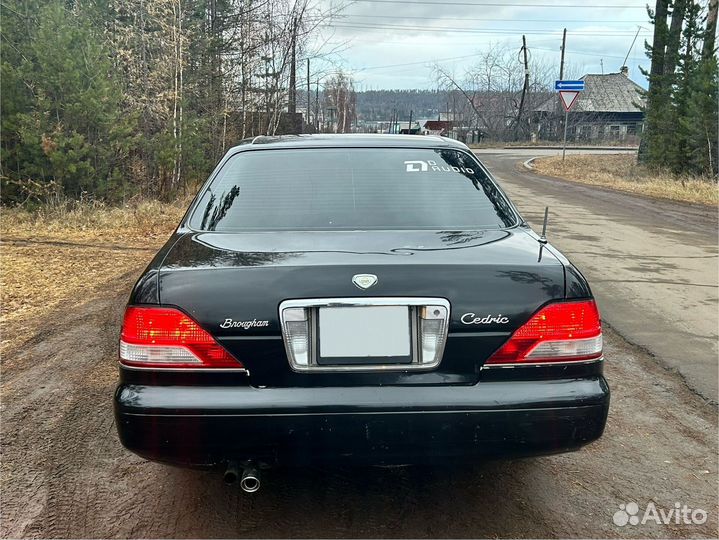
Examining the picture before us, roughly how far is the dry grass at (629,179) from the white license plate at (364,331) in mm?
14365

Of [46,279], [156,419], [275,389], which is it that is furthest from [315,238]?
[46,279]

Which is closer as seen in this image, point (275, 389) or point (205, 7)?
point (275, 389)

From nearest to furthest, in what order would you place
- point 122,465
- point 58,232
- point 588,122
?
point 122,465
point 58,232
point 588,122

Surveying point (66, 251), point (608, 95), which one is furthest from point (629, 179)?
point (608, 95)

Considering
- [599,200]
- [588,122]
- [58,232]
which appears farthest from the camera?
[588,122]

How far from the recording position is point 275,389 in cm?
213

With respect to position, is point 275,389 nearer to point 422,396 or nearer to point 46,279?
point 422,396

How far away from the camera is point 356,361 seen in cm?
213

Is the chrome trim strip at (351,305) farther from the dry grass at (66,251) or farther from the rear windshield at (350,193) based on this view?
the dry grass at (66,251)

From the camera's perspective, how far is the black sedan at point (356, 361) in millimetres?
2105

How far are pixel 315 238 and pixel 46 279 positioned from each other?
16.9ft

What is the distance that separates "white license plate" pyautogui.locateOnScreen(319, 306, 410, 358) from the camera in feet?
6.89

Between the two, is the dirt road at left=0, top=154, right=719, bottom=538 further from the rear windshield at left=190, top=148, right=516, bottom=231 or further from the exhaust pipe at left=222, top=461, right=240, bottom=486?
the rear windshield at left=190, top=148, right=516, bottom=231

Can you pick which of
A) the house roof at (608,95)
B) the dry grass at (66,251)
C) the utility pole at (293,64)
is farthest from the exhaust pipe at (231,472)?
the house roof at (608,95)
